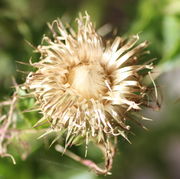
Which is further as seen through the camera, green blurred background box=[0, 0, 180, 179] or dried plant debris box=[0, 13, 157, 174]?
green blurred background box=[0, 0, 180, 179]

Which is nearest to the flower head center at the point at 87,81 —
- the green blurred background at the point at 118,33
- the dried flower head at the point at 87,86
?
the dried flower head at the point at 87,86

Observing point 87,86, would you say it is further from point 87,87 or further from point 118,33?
point 118,33

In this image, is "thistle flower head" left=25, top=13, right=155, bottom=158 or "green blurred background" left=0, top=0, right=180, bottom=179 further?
"green blurred background" left=0, top=0, right=180, bottom=179

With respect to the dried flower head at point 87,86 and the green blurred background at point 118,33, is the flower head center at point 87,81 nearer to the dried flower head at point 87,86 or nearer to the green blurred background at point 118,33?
the dried flower head at point 87,86

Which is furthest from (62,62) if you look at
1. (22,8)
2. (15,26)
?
(22,8)

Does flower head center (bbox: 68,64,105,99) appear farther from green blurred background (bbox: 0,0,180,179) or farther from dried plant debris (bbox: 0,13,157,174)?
green blurred background (bbox: 0,0,180,179)

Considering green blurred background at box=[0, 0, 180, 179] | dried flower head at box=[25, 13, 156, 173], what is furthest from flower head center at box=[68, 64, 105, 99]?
green blurred background at box=[0, 0, 180, 179]

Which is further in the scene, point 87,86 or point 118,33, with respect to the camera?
point 118,33

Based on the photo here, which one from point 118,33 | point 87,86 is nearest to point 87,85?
point 87,86
